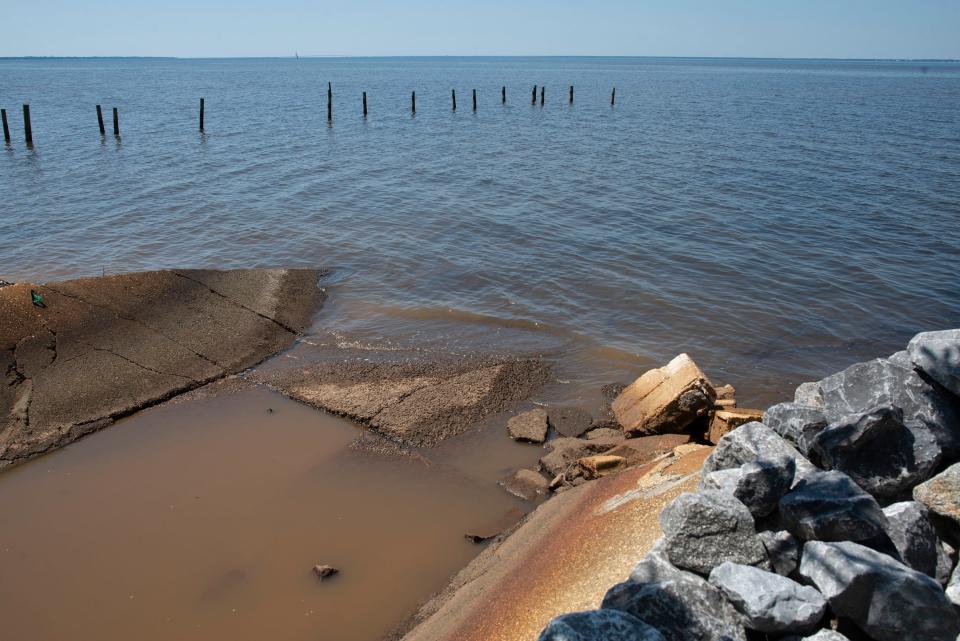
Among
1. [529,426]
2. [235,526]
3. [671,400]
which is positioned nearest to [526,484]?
[529,426]

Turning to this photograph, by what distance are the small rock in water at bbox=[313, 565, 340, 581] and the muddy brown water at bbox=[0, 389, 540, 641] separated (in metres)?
0.05

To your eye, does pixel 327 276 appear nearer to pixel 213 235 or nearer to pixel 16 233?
pixel 213 235

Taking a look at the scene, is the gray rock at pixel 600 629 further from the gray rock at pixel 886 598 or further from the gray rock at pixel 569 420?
the gray rock at pixel 569 420

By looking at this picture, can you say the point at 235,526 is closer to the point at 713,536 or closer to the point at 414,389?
the point at 414,389

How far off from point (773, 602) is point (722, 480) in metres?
0.99

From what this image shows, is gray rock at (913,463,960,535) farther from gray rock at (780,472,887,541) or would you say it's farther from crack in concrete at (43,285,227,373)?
crack in concrete at (43,285,227,373)

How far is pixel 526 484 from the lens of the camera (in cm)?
771

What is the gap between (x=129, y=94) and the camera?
2415 inches

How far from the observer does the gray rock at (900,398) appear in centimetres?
469

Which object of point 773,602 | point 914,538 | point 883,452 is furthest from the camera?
point 883,452

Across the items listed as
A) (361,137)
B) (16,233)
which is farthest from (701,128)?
(16,233)

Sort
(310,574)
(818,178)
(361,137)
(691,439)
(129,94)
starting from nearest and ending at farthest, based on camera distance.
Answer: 1. (310,574)
2. (691,439)
3. (818,178)
4. (361,137)
5. (129,94)

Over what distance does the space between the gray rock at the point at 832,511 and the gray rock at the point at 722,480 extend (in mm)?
311

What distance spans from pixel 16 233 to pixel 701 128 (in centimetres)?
3145
